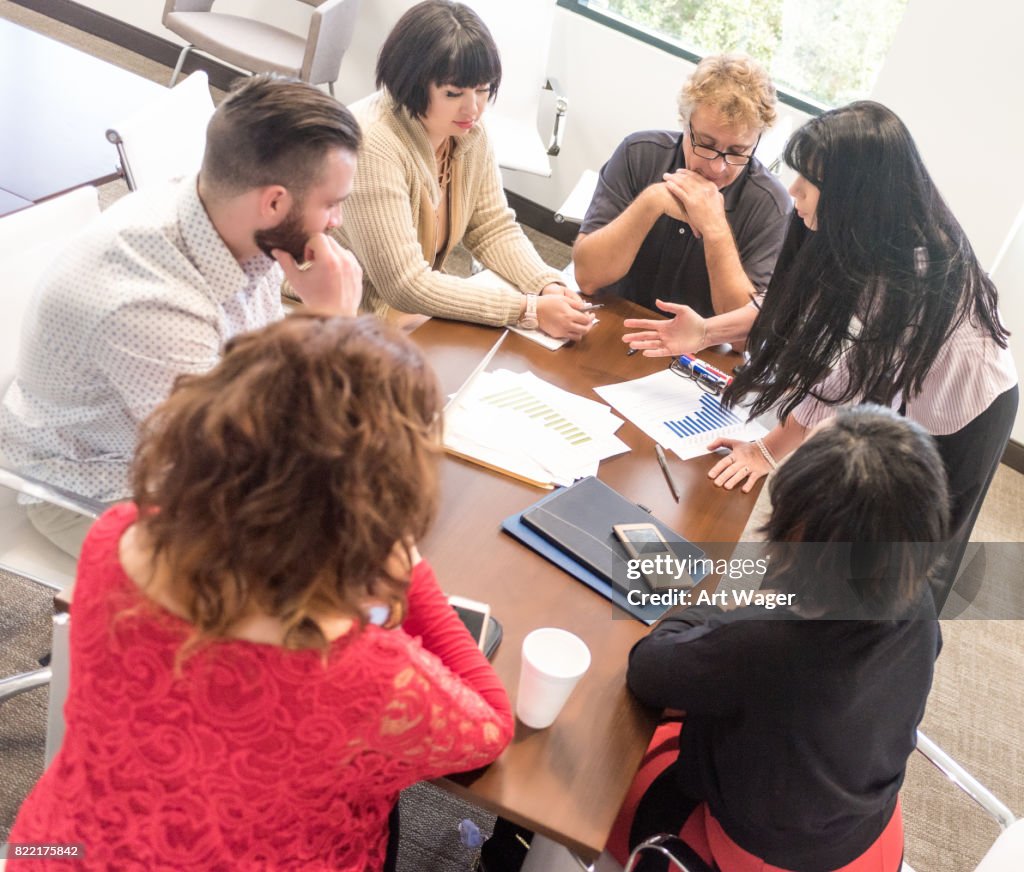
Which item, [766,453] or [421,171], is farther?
[421,171]

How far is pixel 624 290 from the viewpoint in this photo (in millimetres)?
2723

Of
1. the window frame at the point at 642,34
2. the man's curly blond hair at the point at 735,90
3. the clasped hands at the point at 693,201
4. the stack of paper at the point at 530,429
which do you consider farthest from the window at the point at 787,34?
the stack of paper at the point at 530,429

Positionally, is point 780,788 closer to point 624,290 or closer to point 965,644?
point 624,290

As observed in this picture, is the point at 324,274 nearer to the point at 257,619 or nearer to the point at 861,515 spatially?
the point at 257,619

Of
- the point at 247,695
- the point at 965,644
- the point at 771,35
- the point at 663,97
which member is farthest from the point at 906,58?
the point at 247,695

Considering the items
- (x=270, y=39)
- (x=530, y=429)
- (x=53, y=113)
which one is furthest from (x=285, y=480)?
(x=270, y=39)

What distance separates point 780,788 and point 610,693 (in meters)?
0.26

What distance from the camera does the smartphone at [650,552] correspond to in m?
1.66

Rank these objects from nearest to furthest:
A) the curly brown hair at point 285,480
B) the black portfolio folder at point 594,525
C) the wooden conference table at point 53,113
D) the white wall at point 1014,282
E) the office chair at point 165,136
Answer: the curly brown hair at point 285,480 < the black portfolio folder at point 594,525 < the office chair at point 165,136 < the wooden conference table at point 53,113 < the white wall at point 1014,282

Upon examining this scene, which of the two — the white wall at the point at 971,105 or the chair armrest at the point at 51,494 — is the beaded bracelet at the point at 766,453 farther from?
the white wall at the point at 971,105

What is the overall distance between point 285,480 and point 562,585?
714mm

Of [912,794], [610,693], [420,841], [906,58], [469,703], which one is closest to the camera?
[469,703]

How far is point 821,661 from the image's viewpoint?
1.29 meters

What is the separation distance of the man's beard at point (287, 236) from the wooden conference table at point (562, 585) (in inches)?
16.1
